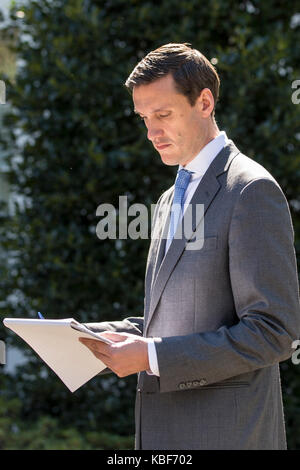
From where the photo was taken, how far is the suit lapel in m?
2.02

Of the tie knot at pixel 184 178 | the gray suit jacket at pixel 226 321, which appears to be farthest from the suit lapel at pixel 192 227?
the tie knot at pixel 184 178

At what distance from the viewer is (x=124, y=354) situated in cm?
184

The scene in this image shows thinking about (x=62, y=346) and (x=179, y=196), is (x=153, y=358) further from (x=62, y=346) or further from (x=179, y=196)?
(x=179, y=196)

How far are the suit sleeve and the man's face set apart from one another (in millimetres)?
343

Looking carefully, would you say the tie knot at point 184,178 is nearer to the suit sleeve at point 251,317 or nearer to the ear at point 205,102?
the ear at point 205,102

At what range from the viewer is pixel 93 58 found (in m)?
4.62

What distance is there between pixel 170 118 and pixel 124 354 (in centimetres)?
72

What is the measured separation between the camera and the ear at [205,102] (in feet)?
6.97

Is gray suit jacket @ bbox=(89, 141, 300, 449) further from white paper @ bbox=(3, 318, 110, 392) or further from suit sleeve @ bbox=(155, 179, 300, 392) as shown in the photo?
white paper @ bbox=(3, 318, 110, 392)

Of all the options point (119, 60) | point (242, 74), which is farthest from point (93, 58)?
point (242, 74)

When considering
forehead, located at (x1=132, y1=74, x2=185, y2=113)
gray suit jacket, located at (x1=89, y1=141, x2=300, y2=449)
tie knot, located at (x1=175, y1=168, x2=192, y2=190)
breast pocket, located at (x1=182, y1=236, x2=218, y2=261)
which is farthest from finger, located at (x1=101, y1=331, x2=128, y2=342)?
forehead, located at (x1=132, y1=74, x2=185, y2=113)

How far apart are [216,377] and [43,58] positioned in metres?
3.34

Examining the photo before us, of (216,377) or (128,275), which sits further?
(128,275)
